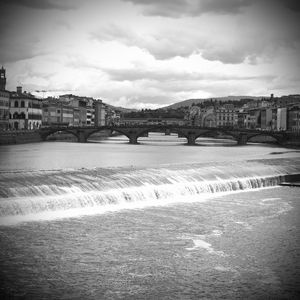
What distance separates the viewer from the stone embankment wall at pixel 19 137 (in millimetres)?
54938

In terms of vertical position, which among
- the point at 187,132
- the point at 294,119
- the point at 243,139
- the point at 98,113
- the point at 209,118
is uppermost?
the point at 98,113

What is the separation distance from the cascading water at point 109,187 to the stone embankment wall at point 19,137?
31951mm

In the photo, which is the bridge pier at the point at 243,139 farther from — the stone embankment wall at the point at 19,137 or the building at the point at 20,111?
the building at the point at 20,111

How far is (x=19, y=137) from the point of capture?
58688 mm

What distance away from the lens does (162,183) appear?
21891mm

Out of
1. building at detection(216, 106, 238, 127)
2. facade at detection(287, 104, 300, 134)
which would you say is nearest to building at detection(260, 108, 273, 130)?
facade at detection(287, 104, 300, 134)

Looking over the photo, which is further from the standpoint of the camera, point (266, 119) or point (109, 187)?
point (266, 119)

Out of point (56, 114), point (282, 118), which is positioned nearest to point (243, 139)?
point (282, 118)

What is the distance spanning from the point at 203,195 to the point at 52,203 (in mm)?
6638

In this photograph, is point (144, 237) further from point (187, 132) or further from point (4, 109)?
point (4, 109)

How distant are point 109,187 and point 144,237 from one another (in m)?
5.92

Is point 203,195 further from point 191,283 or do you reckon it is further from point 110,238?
point 191,283

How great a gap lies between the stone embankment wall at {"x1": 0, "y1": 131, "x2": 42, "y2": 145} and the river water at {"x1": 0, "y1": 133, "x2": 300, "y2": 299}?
33663mm

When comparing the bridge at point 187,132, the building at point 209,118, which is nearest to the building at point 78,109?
the building at point 209,118
